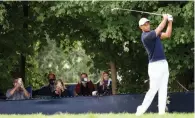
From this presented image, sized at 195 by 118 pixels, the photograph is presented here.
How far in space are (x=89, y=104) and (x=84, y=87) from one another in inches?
90.0

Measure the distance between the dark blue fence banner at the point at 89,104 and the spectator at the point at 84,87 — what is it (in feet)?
7.21

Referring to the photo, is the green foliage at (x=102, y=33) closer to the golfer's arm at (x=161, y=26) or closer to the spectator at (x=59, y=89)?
the spectator at (x=59, y=89)

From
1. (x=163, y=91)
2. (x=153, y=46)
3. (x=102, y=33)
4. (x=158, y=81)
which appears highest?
(x=102, y=33)

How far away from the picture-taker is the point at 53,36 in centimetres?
1642

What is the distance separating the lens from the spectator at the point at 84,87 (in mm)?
11859

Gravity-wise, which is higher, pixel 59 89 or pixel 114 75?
pixel 114 75

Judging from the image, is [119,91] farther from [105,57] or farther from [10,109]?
[10,109]

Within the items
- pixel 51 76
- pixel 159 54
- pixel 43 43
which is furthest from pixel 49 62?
pixel 159 54

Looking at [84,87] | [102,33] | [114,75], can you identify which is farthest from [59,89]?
[114,75]

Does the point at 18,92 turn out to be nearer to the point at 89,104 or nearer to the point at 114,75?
the point at 89,104

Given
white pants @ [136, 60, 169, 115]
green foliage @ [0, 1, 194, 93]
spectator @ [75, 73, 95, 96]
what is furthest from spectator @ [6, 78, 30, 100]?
white pants @ [136, 60, 169, 115]

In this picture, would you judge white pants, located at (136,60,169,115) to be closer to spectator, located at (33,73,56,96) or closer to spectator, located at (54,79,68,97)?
spectator, located at (54,79,68,97)

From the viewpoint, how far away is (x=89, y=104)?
964cm

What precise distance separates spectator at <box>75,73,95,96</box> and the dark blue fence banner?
→ 220 cm
